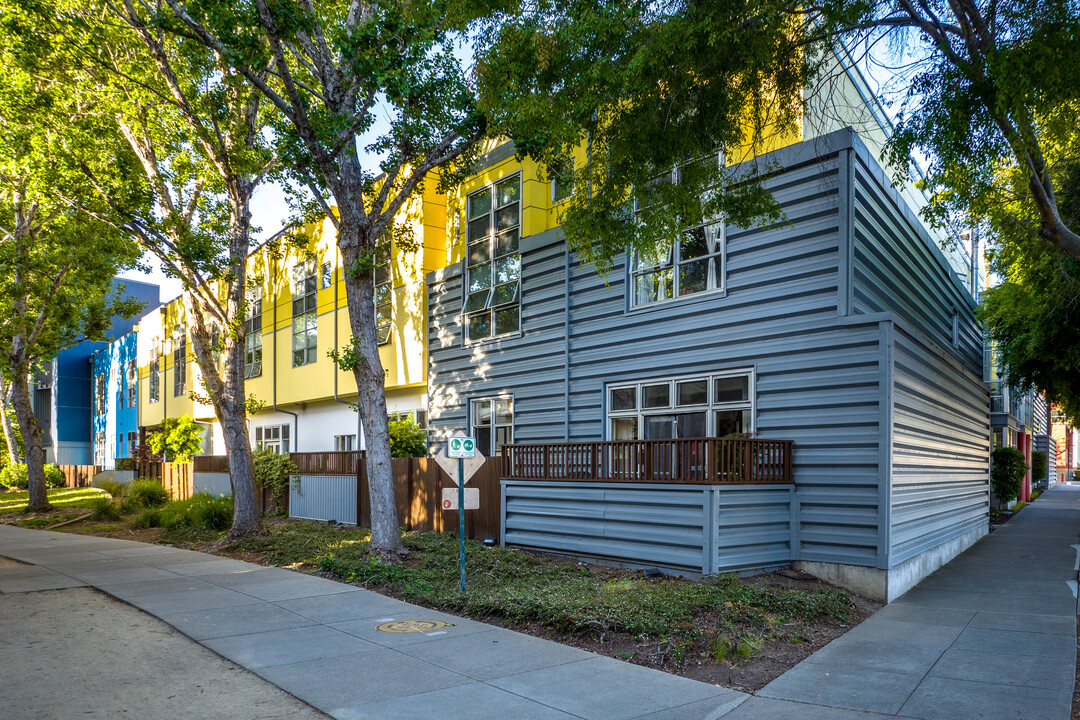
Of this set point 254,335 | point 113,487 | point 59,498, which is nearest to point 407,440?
point 254,335

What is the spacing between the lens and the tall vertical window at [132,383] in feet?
134

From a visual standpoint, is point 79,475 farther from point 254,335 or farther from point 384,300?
point 384,300

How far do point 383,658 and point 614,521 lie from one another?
4997 mm

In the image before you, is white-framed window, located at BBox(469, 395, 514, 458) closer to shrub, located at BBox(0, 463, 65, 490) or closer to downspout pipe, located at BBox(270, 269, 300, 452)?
downspout pipe, located at BBox(270, 269, 300, 452)

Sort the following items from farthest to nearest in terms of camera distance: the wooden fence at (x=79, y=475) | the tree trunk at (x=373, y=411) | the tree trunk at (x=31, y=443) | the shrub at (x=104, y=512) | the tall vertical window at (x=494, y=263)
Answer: the wooden fence at (x=79, y=475), the tree trunk at (x=31, y=443), the shrub at (x=104, y=512), the tall vertical window at (x=494, y=263), the tree trunk at (x=373, y=411)

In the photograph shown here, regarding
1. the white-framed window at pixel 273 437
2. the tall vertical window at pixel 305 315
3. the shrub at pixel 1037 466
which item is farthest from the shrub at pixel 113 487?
the shrub at pixel 1037 466

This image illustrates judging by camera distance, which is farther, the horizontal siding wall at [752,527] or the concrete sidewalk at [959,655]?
the horizontal siding wall at [752,527]

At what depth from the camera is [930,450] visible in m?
12.1

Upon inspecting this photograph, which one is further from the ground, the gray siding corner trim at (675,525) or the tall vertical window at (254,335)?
the tall vertical window at (254,335)

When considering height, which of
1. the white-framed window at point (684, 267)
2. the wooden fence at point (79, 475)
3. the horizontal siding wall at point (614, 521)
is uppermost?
the white-framed window at point (684, 267)

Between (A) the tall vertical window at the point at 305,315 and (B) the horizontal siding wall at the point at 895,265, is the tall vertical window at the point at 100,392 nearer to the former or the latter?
(A) the tall vertical window at the point at 305,315

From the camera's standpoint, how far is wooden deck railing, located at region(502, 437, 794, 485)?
10.1 m

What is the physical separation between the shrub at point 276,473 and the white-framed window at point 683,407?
1100 cm

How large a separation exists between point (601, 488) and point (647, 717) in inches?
242
